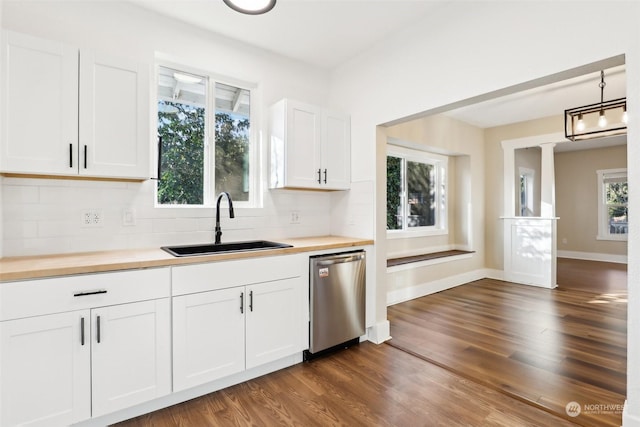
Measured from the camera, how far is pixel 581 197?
7727 mm

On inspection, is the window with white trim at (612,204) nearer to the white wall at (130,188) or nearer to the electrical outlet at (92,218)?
the white wall at (130,188)

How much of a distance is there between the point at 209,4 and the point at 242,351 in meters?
2.57

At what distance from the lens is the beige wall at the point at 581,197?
727 centimetres

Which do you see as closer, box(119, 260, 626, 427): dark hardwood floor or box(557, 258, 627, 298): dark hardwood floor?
box(119, 260, 626, 427): dark hardwood floor

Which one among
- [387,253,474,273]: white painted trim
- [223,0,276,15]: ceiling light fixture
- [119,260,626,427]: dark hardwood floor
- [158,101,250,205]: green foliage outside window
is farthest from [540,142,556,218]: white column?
[223,0,276,15]: ceiling light fixture

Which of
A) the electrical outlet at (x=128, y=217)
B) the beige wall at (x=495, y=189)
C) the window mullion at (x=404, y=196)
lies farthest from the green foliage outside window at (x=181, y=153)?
the beige wall at (x=495, y=189)

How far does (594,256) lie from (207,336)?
29.7ft

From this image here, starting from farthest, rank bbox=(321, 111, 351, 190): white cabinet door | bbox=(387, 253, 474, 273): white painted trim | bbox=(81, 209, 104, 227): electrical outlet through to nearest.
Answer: bbox=(387, 253, 474, 273): white painted trim < bbox=(321, 111, 351, 190): white cabinet door < bbox=(81, 209, 104, 227): electrical outlet

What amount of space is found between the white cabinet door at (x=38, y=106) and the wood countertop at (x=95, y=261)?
21.1 inches

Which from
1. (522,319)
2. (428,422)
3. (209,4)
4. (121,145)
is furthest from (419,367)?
(209,4)

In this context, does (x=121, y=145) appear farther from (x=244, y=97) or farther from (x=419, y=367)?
(x=419, y=367)

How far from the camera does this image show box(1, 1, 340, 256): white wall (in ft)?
6.72

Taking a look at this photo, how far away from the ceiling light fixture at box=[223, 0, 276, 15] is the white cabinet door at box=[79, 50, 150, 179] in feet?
2.43

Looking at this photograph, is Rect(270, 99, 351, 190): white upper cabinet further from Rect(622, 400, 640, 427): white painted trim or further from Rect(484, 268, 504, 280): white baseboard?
Rect(484, 268, 504, 280): white baseboard
